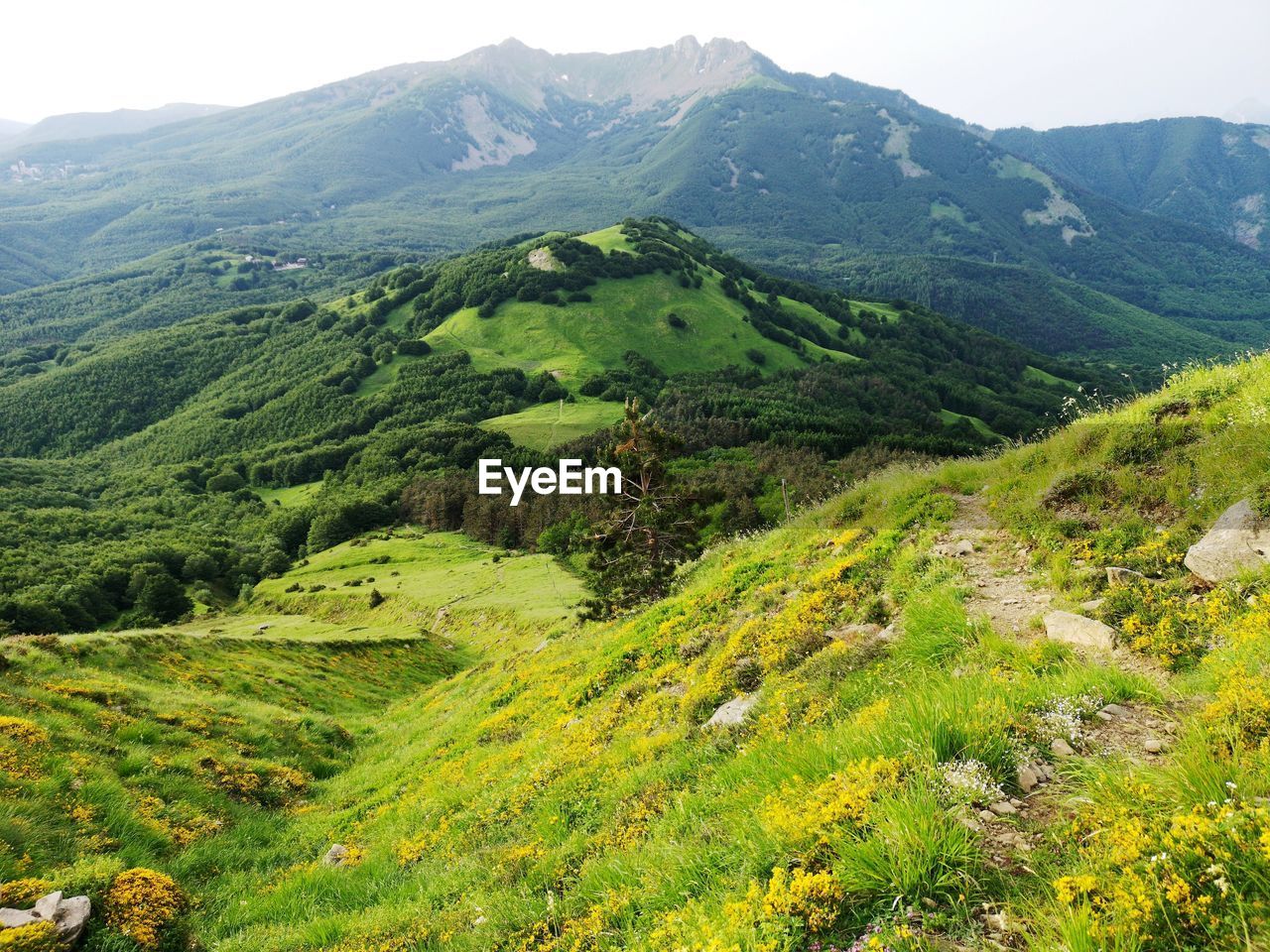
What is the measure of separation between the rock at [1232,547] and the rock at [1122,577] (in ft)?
2.00

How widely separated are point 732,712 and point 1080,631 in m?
5.02

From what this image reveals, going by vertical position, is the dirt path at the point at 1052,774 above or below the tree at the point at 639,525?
above

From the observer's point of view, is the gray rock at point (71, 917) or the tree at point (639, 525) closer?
the gray rock at point (71, 917)

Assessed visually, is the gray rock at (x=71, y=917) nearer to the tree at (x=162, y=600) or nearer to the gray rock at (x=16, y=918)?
the gray rock at (x=16, y=918)

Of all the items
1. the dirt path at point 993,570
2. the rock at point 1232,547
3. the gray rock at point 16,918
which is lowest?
the gray rock at point 16,918

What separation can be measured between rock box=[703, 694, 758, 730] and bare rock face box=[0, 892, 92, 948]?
30.0 feet

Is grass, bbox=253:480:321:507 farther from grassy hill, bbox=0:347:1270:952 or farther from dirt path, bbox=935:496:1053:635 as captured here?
dirt path, bbox=935:496:1053:635

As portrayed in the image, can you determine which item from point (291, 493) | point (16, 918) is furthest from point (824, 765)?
point (291, 493)

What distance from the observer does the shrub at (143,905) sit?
9047 millimetres

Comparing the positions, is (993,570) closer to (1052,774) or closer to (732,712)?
(732,712)

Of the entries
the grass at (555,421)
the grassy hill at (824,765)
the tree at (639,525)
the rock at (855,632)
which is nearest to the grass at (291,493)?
the grass at (555,421)

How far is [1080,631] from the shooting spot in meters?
8.27

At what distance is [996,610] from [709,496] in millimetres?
28386

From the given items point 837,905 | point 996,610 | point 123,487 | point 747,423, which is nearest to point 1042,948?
point 837,905
